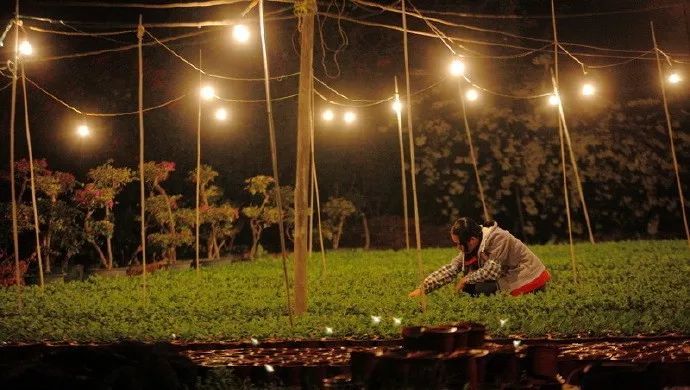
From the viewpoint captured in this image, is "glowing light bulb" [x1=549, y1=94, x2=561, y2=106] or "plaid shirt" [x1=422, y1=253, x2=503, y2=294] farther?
"glowing light bulb" [x1=549, y1=94, x2=561, y2=106]

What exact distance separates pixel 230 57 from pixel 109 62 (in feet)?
10.7

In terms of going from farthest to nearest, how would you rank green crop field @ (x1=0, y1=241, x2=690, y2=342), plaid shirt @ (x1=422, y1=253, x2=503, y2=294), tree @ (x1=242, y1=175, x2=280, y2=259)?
tree @ (x1=242, y1=175, x2=280, y2=259) < plaid shirt @ (x1=422, y1=253, x2=503, y2=294) < green crop field @ (x1=0, y1=241, x2=690, y2=342)

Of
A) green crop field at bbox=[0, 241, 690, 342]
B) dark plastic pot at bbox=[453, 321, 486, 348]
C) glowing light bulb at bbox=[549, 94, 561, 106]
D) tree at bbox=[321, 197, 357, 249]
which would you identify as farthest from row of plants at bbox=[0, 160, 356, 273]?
dark plastic pot at bbox=[453, 321, 486, 348]

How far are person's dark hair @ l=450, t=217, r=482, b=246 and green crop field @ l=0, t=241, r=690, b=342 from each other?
26.7 inches

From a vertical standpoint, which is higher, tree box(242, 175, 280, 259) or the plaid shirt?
tree box(242, 175, 280, 259)

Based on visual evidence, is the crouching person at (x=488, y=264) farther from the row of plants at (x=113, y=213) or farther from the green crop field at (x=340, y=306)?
the row of plants at (x=113, y=213)

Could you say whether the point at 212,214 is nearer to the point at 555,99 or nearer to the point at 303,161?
the point at 555,99

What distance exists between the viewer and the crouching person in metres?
8.66

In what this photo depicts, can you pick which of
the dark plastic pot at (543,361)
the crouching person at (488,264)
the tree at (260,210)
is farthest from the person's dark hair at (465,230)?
the tree at (260,210)

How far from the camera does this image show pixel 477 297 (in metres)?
8.74

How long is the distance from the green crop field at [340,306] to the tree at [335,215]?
7.02 m

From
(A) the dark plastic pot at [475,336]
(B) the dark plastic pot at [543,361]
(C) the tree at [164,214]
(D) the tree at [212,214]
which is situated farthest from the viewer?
(D) the tree at [212,214]

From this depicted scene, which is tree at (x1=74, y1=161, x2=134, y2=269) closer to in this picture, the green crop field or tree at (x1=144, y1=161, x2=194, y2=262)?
tree at (x1=144, y1=161, x2=194, y2=262)

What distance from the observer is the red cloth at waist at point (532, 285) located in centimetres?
904
